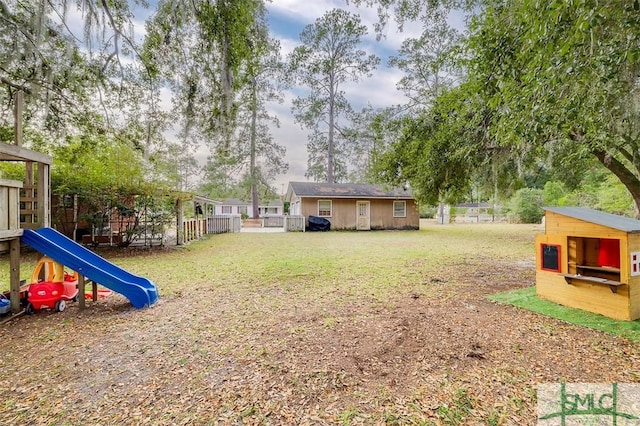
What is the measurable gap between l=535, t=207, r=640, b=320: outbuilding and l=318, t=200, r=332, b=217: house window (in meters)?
14.4

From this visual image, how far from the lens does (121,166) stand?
8.57 m

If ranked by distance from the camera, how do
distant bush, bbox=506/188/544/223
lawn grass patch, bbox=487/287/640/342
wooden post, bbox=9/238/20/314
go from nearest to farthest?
lawn grass patch, bbox=487/287/640/342 → wooden post, bbox=9/238/20/314 → distant bush, bbox=506/188/544/223

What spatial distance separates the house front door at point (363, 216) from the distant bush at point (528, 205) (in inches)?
518

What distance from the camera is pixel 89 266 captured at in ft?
12.4

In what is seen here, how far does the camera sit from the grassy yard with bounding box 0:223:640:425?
77.9 inches

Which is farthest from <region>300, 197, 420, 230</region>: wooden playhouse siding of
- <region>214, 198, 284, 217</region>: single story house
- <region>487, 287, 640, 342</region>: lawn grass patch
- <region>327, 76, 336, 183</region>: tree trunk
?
<region>214, 198, 284, 217</region>: single story house

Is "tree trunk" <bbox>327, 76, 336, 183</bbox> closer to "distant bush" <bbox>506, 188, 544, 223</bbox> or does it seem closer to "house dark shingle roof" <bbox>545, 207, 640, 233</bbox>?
"distant bush" <bbox>506, 188, 544, 223</bbox>

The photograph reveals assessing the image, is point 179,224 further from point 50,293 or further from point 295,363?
point 295,363

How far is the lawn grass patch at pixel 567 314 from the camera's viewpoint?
124 inches

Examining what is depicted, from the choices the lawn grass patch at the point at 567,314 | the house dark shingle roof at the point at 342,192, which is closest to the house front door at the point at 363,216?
the house dark shingle roof at the point at 342,192

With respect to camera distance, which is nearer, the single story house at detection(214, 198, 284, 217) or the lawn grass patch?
the lawn grass patch

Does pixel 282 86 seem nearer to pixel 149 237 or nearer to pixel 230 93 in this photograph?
pixel 149 237

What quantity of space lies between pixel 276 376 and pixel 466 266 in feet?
19.5

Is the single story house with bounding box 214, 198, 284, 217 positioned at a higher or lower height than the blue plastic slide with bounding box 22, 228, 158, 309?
higher
